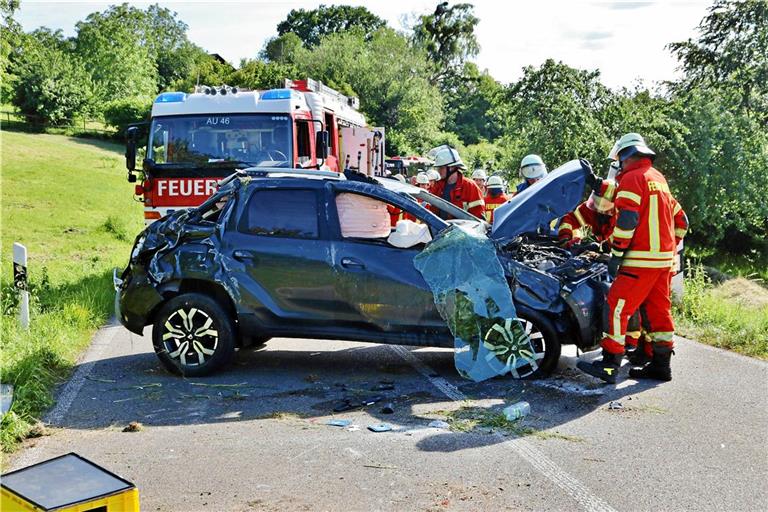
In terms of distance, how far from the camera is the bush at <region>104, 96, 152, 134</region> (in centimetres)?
4373

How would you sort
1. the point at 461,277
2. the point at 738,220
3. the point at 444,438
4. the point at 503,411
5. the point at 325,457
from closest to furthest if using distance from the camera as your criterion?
the point at 325,457
the point at 444,438
the point at 503,411
the point at 461,277
the point at 738,220

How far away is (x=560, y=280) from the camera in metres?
6.98

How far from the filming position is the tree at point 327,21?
86875mm

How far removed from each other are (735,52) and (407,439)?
18970 millimetres

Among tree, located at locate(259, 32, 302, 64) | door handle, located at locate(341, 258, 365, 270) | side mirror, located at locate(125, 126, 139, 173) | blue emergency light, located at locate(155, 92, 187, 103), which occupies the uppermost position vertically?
tree, located at locate(259, 32, 302, 64)

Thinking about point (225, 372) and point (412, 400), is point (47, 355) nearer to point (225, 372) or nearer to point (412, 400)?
point (225, 372)

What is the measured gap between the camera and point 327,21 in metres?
87.6

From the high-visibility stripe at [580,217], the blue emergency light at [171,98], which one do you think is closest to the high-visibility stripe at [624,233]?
the high-visibility stripe at [580,217]

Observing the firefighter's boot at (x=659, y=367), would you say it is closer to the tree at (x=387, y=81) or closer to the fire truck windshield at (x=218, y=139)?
the fire truck windshield at (x=218, y=139)

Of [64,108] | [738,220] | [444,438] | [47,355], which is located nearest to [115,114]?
[64,108]

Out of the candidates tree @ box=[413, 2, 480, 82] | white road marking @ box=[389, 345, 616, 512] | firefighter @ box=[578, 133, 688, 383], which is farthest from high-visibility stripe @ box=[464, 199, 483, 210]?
tree @ box=[413, 2, 480, 82]

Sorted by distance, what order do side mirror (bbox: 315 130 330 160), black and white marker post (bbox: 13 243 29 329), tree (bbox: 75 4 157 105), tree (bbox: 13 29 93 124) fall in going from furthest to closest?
tree (bbox: 75 4 157 105)
tree (bbox: 13 29 93 124)
side mirror (bbox: 315 130 330 160)
black and white marker post (bbox: 13 243 29 329)

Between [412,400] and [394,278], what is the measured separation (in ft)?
3.52

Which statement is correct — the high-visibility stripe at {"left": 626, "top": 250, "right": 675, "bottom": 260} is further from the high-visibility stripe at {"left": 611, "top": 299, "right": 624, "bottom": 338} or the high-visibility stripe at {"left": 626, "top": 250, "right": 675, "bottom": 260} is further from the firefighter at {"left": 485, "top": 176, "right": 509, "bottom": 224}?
the firefighter at {"left": 485, "top": 176, "right": 509, "bottom": 224}
